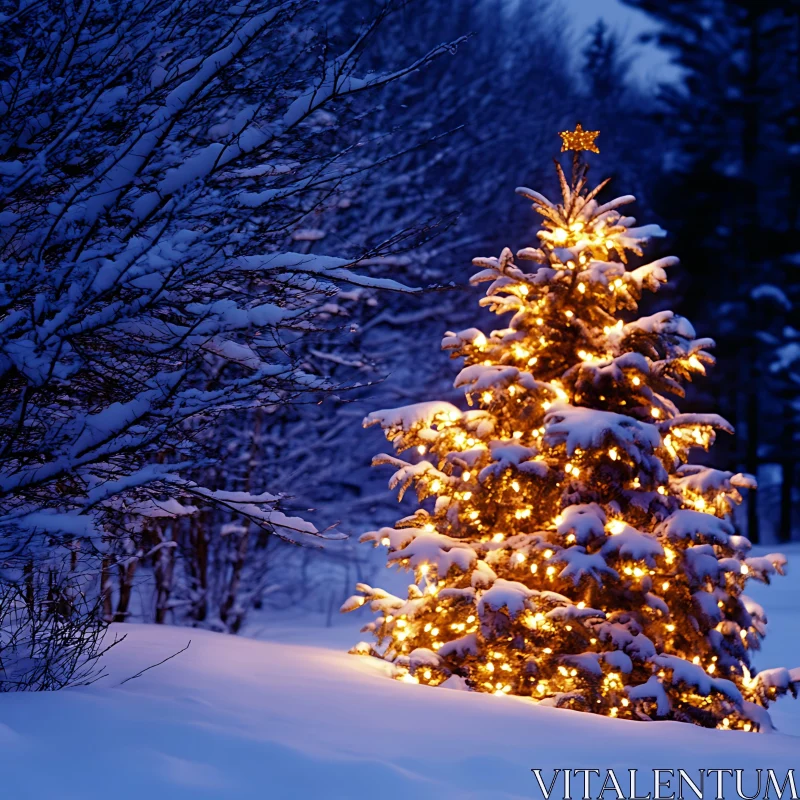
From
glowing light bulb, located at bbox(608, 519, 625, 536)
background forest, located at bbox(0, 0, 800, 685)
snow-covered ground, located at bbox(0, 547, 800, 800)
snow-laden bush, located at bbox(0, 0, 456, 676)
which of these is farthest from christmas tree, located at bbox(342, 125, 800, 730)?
snow-laden bush, located at bbox(0, 0, 456, 676)

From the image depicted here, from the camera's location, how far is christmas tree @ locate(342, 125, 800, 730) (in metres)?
5.75

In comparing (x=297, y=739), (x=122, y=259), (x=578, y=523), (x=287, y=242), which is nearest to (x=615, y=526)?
(x=578, y=523)

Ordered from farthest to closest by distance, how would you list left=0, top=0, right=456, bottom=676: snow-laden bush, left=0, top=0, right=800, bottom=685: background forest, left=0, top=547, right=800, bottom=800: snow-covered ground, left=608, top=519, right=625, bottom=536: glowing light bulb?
left=608, top=519, right=625, bottom=536: glowing light bulb
left=0, top=0, right=800, bottom=685: background forest
left=0, top=0, right=456, bottom=676: snow-laden bush
left=0, top=547, right=800, bottom=800: snow-covered ground

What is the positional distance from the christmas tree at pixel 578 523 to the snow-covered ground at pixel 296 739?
21.7 inches

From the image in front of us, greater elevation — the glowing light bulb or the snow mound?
the glowing light bulb

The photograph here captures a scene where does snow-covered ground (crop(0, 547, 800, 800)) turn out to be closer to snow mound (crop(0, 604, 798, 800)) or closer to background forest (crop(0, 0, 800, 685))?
snow mound (crop(0, 604, 798, 800))

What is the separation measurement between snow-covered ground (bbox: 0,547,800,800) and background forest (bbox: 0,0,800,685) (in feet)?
2.23

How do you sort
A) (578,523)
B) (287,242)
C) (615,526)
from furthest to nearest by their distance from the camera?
1. (287,242)
2. (615,526)
3. (578,523)

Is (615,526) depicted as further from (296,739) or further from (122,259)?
(122,259)

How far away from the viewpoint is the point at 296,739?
4.00 metres

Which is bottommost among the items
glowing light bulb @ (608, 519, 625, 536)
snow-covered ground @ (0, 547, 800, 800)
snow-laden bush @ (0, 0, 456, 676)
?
snow-covered ground @ (0, 547, 800, 800)

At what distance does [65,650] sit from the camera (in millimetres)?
4512

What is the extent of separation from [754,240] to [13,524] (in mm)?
22262

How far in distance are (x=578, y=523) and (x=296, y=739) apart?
8.03 ft
